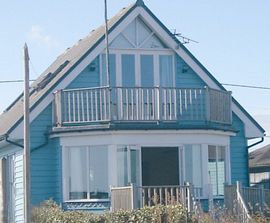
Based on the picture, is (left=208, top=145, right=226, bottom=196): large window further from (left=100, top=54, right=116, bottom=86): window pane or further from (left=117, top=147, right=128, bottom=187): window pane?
(left=100, top=54, right=116, bottom=86): window pane

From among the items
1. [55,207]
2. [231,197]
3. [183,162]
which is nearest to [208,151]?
[183,162]

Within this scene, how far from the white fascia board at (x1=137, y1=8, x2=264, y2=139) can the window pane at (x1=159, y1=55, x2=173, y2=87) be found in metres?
0.43

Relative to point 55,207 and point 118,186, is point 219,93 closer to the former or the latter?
point 118,186

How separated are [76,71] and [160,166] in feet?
13.0

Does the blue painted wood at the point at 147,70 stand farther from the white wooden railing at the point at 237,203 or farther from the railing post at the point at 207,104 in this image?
the white wooden railing at the point at 237,203

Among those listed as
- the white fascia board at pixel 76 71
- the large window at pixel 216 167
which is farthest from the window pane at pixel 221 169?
the white fascia board at pixel 76 71

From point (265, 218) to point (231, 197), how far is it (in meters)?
1.60

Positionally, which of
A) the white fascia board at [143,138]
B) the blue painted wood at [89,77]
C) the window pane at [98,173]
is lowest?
the window pane at [98,173]

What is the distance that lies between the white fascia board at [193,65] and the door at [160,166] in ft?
→ 10.0

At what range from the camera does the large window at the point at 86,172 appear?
26.2 m

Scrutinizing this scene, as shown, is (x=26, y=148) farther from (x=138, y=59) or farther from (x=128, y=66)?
(x=138, y=59)

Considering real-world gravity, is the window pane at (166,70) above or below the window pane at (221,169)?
above

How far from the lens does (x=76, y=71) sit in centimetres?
2733

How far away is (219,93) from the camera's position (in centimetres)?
2769
